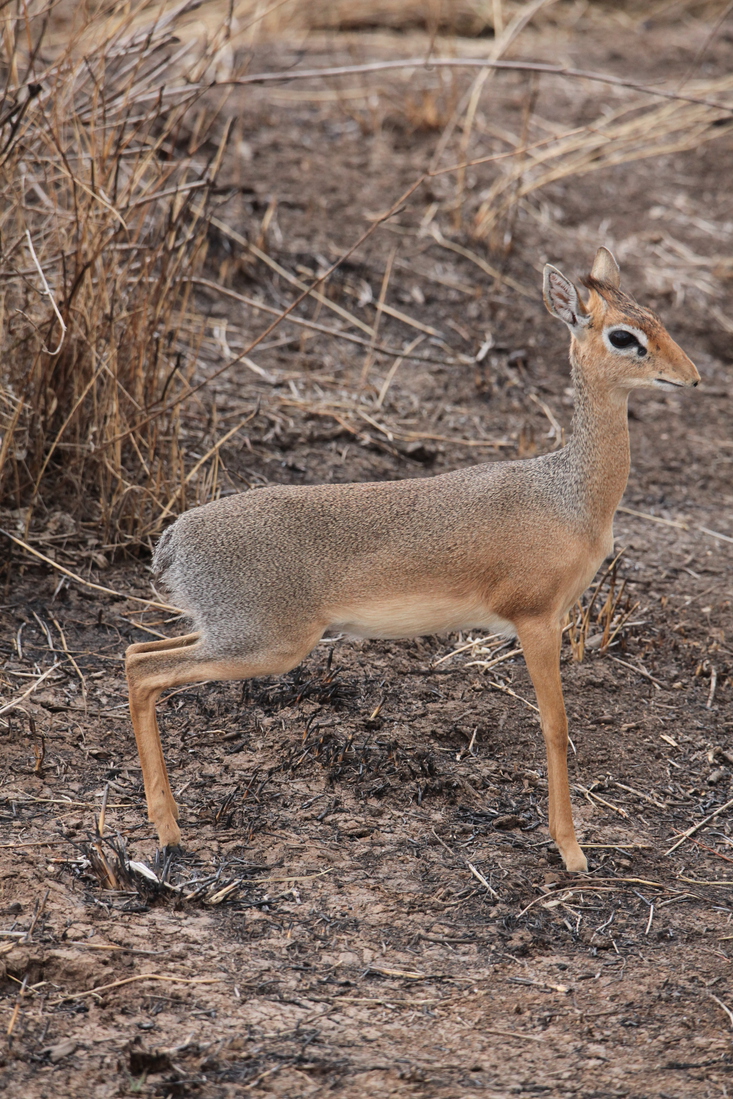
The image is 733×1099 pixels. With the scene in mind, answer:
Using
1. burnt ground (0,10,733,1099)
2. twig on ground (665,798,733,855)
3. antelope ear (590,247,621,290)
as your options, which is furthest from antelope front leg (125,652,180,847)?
antelope ear (590,247,621,290)

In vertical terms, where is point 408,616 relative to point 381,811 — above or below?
above

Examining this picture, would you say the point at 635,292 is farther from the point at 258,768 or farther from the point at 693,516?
the point at 258,768

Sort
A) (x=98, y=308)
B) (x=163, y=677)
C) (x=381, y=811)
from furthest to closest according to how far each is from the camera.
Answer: (x=98, y=308) → (x=381, y=811) → (x=163, y=677)

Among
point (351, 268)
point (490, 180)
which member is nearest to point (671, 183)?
point (490, 180)

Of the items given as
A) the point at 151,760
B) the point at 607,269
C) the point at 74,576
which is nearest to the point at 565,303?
the point at 607,269

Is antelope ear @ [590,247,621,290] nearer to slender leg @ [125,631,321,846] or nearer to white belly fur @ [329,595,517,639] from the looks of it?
white belly fur @ [329,595,517,639]

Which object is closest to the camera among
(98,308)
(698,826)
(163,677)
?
(163,677)

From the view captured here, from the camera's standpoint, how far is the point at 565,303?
12.6 ft

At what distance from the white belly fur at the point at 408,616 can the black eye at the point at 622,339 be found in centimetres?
91

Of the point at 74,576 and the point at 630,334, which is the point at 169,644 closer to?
the point at 74,576

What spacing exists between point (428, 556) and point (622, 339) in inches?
35.7

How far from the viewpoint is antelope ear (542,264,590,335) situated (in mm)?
3773

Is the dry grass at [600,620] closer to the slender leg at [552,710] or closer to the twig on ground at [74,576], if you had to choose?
the slender leg at [552,710]

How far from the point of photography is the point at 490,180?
8375 mm
